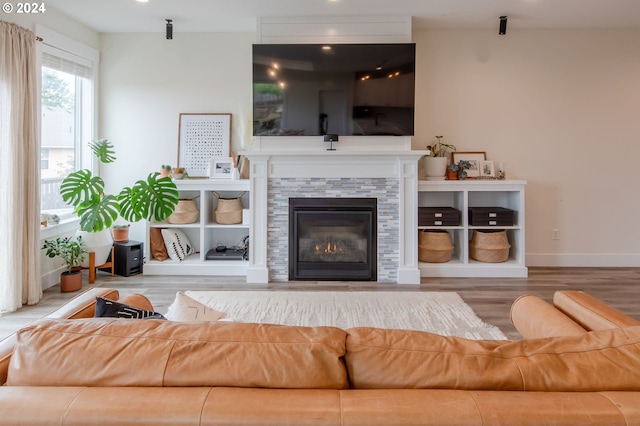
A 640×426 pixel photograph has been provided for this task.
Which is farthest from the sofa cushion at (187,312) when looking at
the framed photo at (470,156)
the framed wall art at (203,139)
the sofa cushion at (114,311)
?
the framed photo at (470,156)

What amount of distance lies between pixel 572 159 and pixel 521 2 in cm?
194

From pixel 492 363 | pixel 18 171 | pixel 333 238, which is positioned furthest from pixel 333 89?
pixel 492 363

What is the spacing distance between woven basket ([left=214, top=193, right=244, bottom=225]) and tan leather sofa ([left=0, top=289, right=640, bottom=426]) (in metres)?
3.85

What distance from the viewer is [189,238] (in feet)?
17.9

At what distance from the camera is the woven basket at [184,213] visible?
5051mm

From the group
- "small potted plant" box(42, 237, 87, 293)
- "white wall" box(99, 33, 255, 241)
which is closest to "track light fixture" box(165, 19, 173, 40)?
"white wall" box(99, 33, 255, 241)

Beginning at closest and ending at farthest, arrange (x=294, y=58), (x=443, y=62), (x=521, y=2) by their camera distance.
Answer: (x=521, y=2) < (x=294, y=58) < (x=443, y=62)

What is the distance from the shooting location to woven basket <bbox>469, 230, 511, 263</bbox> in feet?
16.2

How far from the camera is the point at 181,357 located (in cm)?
107

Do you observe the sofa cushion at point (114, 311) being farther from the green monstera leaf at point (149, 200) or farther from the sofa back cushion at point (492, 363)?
the green monstera leaf at point (149, 200)

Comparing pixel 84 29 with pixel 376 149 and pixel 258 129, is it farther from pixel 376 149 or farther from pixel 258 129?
pixel 376 149

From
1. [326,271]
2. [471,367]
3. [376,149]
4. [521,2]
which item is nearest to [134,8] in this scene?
[376,149]

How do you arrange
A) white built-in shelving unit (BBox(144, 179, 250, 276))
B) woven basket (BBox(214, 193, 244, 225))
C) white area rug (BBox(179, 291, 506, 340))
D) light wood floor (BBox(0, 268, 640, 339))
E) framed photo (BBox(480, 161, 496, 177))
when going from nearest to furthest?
white area rug (BBox(179, 291, 506, 340)) < light wood floor (BBox(0, 268, 640, 339)) < white built-in shelving unit (BBox(144, 179, 250, 276)) < woven basket (BBox(214, 193, 244, 225)) < framed photo (BBox(480, 161, 496, 177))

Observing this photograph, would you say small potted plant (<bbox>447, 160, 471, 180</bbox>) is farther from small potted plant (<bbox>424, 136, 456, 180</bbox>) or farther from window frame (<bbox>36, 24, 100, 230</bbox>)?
window frame (<bbox>36, 24, 100, 230</bbox>)
